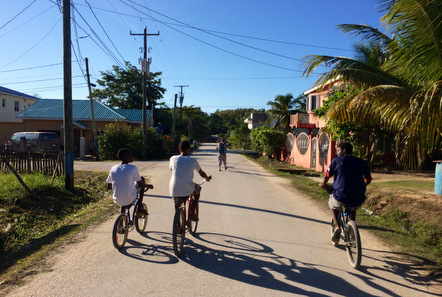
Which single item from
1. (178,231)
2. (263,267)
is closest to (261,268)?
(263,267)

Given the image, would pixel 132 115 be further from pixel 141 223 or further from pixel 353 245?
pixel 353 245

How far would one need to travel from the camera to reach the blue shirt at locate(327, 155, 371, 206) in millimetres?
5156

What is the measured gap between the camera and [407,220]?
758 centimetres

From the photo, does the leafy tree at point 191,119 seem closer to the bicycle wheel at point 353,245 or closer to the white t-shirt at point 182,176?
the white t-shirt at point 182,176

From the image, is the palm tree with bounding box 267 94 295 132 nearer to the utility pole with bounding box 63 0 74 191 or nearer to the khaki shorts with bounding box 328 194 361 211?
the utility pole with bounding box 63 0 74 191

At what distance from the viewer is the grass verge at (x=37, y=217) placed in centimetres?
525

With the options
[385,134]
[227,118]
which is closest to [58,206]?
[385,134]

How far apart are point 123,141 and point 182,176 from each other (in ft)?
73.4

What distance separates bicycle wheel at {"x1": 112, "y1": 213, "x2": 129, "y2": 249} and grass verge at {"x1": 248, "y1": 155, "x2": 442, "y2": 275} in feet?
→ 14.4

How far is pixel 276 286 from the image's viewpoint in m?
4.15

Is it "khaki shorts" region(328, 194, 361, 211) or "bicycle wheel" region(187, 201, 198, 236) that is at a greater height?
"khaki shorts" region(328, 194, 361, 211)

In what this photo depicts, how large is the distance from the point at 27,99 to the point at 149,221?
41.2m

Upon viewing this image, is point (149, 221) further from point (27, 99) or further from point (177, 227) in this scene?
point (27, 99)

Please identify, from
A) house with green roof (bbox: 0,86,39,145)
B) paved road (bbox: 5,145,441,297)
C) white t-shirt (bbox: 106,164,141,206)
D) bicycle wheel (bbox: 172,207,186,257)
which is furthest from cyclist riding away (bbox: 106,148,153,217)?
house with green roof (bbox: 0,86,39,145)
